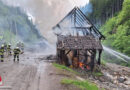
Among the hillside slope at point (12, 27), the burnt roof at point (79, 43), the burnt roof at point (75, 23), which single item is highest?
the hillside slope at point (12, 27)

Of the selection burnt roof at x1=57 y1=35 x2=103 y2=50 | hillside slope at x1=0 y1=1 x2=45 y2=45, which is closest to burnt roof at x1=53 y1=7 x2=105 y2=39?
burnt roof at x1=57 y1=35 x2=103 y2=50

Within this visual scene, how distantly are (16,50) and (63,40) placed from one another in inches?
201

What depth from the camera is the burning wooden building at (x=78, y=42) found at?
13922 millimetres

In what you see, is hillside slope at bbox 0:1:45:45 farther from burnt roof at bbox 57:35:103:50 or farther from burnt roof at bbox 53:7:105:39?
burnt roof at bbox 57:35:103:50

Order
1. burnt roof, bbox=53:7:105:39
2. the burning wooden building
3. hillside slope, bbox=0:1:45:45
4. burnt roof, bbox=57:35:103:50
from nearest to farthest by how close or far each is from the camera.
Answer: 1. burnt roof, bbox=57:35:103:50
2. the burning wooden building
3. burnt roof, bbox=53:7:105:39
4. hillside slope, bbox=0:1:45:45

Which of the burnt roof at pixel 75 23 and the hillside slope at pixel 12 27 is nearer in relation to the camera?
the burnt roof at pixel 75 23

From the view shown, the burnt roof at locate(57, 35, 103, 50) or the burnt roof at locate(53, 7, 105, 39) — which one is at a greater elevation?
A: the burnt roof at locate(53, 7, 105, 39)

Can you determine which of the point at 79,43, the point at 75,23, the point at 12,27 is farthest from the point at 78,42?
the point at 12,27

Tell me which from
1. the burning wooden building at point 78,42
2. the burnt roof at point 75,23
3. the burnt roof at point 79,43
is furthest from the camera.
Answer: the burnt roof at point 75,23

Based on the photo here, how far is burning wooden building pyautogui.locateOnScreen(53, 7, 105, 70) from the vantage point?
13922mm

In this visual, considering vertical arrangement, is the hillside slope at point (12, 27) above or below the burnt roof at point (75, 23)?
above

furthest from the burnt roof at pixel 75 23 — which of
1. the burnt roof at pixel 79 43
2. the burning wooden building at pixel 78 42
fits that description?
the burnt roof at pixel 79 43

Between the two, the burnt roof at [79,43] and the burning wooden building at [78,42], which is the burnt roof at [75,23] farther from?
the burnt roof at [79,43]

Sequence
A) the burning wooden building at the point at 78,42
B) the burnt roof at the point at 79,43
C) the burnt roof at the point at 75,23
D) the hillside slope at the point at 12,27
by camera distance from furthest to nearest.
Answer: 1. the hillside slope at the point at 12,27
2. the burnt roof at the point at 75,23
3. the burning wooden building at the point at 78,42
4. the burnt roof at the point at 79,43
